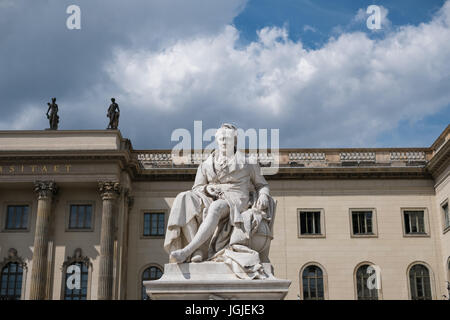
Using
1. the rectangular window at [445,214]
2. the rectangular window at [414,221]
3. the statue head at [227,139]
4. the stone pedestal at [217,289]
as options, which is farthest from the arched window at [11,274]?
the stone pedestal at [217,289]

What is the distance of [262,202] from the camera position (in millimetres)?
8812

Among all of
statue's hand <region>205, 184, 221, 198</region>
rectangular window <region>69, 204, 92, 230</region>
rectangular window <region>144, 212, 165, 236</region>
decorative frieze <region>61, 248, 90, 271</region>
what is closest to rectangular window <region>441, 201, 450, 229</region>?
rectangular window <region>144, 212, 165, 236</region>

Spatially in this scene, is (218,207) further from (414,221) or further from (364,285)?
(414,221)

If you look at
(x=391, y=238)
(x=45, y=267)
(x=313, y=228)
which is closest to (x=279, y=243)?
(x=313, y=228)

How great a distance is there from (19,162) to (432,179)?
76.6 feet

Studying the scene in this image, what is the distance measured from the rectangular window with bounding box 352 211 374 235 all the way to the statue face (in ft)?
94.1

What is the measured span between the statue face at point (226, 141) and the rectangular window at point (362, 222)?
28668mm

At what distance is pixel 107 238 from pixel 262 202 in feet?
84.3

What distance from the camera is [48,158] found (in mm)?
34188

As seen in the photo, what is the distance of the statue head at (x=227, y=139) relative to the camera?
9.44 metres

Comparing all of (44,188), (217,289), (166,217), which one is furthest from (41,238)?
(217,289)

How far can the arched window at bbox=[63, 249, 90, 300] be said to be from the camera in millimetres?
34219

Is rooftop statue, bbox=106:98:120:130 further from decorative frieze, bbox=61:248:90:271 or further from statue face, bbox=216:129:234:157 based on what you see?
statue face, bbox=216:129:234:157

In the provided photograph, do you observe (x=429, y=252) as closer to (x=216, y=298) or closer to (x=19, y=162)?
(x=19, y=162)
